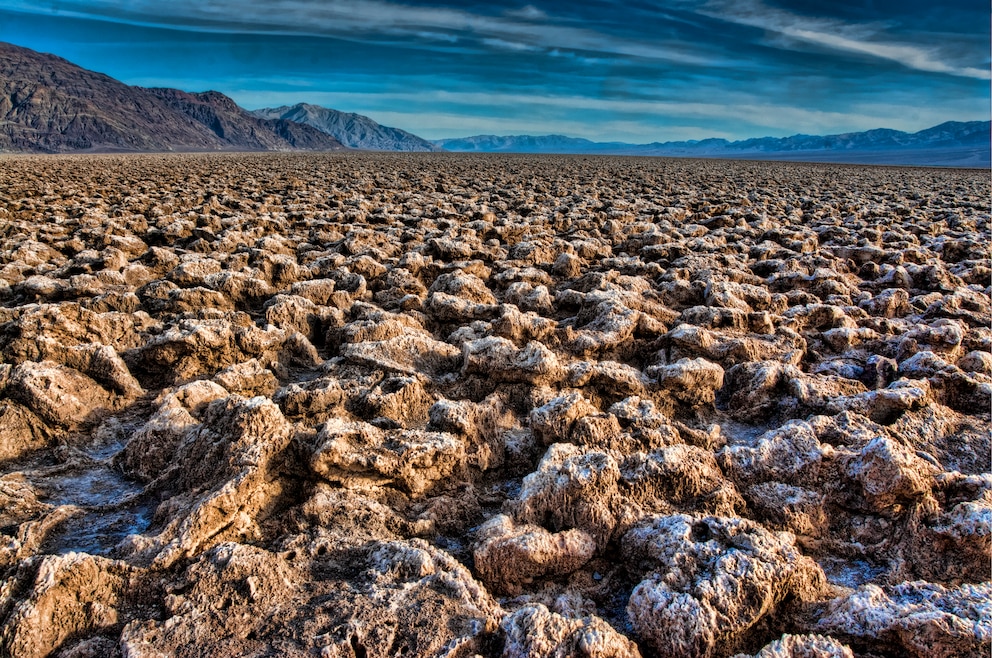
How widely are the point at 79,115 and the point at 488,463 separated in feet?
592

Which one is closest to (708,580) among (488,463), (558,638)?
(558,638)

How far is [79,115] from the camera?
14438cm

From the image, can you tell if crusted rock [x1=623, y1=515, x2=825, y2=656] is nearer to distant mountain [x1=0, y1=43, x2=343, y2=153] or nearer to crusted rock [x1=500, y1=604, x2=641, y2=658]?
crusted rock [x1=500, y1=604, x2=641, y2=658]

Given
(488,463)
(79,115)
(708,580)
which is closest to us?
(708,580)

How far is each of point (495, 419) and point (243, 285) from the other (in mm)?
2547

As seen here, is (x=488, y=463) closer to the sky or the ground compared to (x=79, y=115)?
closer to the ground

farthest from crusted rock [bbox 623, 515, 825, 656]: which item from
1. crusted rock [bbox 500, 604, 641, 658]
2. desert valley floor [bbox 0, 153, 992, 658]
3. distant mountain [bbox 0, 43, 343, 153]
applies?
distant mountain [bbox 0, 43, 343, 153]

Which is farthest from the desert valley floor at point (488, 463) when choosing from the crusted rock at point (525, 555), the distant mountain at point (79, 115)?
the distant mountain at point (79, 115)

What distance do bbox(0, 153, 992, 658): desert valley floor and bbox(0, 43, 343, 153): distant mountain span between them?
474 feet

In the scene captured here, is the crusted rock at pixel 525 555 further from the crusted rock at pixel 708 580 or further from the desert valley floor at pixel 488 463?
the crusted rock at pixel 708 580

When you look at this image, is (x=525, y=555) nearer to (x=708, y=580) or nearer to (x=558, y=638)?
(x=558, y=638)

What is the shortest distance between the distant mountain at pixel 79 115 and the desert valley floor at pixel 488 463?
144 meters

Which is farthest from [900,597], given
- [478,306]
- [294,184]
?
[294,184]

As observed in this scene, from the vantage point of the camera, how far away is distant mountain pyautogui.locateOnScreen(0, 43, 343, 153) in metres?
132
